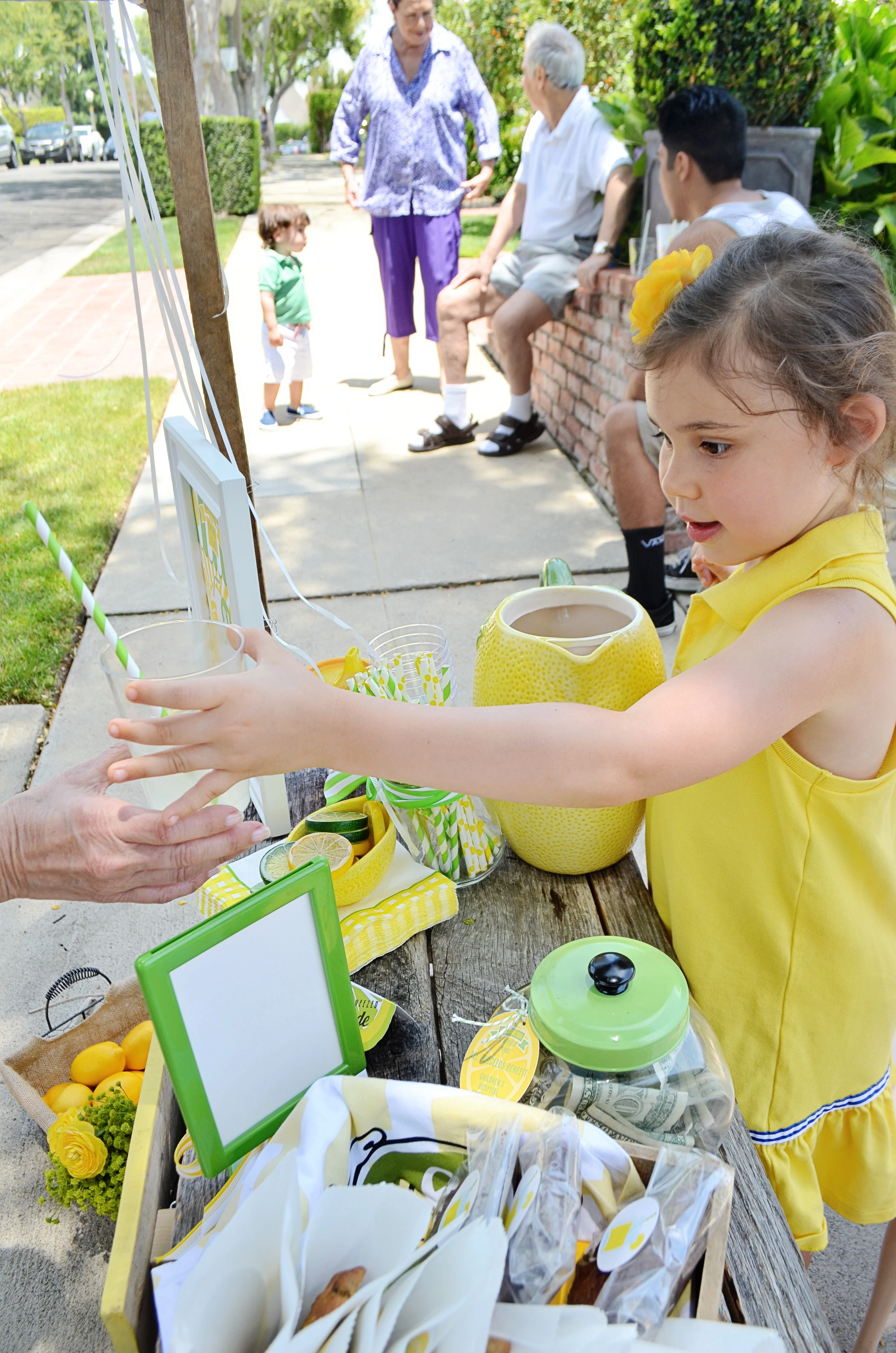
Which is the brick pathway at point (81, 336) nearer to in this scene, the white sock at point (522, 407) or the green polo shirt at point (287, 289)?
the green polo shirt at point (287, 289)

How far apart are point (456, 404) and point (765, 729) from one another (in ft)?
16.5

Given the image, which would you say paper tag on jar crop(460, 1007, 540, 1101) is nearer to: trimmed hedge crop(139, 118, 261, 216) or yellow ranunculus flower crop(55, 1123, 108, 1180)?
yellow ranunculus flower crop(55, 1123, 108, 1180)

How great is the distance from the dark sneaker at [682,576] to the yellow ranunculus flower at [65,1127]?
3049mm

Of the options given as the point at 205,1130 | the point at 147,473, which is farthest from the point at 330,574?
the point at 205,1130

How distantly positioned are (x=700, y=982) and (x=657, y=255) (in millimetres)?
3701

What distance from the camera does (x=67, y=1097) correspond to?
1.74 m

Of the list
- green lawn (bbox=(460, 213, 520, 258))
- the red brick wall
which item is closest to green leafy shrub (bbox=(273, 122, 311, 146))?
green lawn (bbox=(460, 213, 520, 258))

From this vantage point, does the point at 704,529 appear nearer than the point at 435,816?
Yes

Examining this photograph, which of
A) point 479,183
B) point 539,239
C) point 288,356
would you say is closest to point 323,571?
point 288,356

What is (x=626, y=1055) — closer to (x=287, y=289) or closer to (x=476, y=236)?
(x=287, y=289)

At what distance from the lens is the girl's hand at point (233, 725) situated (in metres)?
0.88

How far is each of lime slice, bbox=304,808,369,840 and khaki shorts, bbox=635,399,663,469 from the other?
2.68 m

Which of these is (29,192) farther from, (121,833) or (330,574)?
(121,833)

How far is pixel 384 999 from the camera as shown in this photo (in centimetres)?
113
